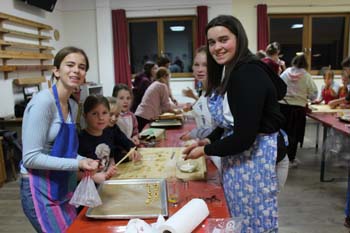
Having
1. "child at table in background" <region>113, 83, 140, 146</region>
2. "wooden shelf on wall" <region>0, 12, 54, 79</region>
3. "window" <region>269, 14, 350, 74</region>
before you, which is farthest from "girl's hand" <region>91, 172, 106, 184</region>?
"window" <region>269, 14, 350, 74</region>

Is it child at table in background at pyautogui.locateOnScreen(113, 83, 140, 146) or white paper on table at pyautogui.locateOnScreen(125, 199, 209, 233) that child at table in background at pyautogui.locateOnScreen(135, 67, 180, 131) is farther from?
white paper on table at pyautogui.locateOnScreen(125, 199, 209, 233)

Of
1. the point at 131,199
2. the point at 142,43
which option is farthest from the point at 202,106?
the point at 142,43

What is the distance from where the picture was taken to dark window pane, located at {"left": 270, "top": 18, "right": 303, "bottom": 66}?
6.62 m

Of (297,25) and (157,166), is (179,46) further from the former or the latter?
(157,166)

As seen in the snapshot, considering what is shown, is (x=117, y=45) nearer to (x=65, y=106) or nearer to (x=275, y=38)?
(x=275, y=38)

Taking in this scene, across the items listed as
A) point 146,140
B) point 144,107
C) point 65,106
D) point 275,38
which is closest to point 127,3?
point 275,38

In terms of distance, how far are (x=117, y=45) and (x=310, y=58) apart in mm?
4033

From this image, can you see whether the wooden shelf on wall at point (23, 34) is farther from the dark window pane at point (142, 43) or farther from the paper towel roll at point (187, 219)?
the paper towel roll at point (187, 219)

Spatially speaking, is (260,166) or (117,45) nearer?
(260,166)

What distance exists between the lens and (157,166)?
5.68 feet

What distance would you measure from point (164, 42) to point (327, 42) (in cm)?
345

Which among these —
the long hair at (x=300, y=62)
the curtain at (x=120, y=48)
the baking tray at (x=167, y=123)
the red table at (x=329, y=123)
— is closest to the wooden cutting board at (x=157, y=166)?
the baking tray at (x=167, y=123)

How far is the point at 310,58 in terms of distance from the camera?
669 centimetres

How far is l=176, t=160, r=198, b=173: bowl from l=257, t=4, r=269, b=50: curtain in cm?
521
